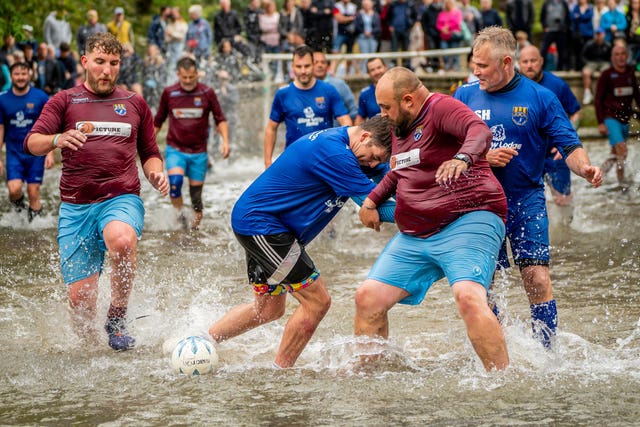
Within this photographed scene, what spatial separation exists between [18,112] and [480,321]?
339 inches

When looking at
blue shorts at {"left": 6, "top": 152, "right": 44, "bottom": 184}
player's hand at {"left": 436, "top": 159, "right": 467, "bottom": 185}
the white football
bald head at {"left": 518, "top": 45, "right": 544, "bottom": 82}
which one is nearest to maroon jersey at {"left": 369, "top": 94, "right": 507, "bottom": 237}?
player's hand at {"left": 436, "top": 159, "right": 467, "bottom": 185}

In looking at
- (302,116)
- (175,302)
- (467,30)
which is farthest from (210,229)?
(467,30)

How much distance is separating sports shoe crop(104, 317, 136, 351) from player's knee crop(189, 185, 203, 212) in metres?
5.18

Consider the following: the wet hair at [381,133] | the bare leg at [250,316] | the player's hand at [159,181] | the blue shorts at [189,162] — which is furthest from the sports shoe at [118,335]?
the blue shorts at [189,162]

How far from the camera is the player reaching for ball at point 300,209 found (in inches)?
251

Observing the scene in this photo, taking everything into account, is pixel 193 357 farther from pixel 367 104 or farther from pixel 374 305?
pixel 367 104

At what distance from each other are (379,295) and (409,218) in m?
0.48

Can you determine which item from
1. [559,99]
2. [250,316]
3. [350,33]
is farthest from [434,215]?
[350,33]

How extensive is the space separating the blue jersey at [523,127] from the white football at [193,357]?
7.00 feet

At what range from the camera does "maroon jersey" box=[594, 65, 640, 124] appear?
14648mm

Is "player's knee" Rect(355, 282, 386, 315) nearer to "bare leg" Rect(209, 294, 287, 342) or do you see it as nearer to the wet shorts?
the wet shorts

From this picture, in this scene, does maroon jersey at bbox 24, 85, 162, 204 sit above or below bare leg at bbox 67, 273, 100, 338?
above

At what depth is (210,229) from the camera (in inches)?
501

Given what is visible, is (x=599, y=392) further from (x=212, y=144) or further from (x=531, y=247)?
(x=212, y=144)
